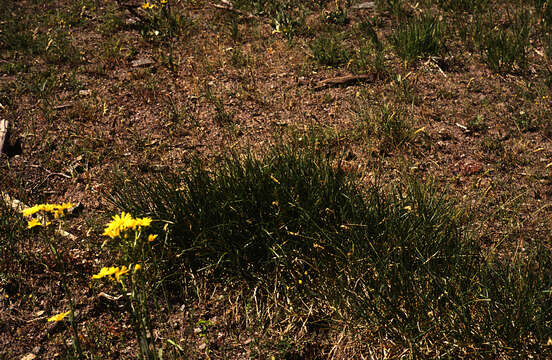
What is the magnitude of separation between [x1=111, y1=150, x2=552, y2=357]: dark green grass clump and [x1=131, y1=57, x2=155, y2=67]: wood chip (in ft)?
7.89

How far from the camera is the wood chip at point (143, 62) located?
4961 mm

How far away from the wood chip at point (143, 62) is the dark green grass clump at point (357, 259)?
2404 millimetres

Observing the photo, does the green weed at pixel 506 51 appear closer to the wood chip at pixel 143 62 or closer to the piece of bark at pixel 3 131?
the wood chip at pixel 143 62

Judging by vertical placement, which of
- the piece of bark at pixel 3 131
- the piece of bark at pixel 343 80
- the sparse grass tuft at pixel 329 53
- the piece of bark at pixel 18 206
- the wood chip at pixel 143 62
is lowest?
the piece of bark at pixel 18 206

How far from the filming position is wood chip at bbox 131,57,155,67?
4961 millimetres

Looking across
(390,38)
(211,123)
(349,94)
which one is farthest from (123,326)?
(390,38)

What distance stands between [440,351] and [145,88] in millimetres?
3629

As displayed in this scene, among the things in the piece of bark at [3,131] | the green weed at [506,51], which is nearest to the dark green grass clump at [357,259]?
the piece of bark at [3,131]

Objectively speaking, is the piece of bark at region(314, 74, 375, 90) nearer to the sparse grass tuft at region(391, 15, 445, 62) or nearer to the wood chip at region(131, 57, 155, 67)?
the sparse grass tuft at region(391, 15, 445, 62)

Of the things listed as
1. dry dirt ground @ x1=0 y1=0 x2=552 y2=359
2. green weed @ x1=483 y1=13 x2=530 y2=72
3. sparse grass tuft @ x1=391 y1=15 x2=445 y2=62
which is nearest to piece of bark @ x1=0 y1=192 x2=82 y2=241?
dry dirt ground @ x1=0 y1=0 x2=552 y2=359

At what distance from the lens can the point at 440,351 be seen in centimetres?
222

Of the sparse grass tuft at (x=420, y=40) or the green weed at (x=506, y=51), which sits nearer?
the green weed at (x=506, y=51)

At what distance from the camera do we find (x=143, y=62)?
4984 mm

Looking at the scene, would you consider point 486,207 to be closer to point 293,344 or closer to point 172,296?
point 293,344
